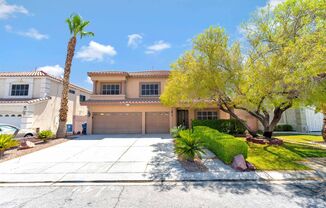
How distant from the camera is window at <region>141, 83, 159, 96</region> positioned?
19031 mm

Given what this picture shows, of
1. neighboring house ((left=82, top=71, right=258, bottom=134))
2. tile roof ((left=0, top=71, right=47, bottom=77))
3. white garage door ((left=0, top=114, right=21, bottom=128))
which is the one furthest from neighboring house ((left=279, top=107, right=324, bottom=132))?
tile roof ((left=0, top=71, right=47, bottom=77))

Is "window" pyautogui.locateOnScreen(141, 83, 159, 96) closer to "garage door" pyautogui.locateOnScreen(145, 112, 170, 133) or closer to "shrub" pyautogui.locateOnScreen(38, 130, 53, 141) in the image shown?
"garage door" pyautogui.locateOnScreen(145, 112, 170, 133)

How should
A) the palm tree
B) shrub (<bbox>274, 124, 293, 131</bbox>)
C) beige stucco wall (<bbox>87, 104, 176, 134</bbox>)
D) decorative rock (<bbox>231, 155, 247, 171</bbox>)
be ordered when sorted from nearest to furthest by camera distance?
decorative rock (<bbox>231, 155, 247, 171</bbox>) < the palm tree < beige stucco wall (<bbox>87, 104, 176, 134</bbox>) < shrub (<bbox>274, 124, 293, 131</bbox>)

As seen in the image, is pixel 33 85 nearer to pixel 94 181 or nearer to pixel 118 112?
pixel 118 112

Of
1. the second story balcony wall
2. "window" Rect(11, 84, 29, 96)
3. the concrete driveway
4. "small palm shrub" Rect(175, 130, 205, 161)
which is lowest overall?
the concrete driveway

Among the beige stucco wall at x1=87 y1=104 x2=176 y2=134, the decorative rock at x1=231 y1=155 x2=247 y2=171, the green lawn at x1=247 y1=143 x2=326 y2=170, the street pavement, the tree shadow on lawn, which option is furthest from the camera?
the beige stucco wall at x1=87 y1=104 x2=176 y2=134

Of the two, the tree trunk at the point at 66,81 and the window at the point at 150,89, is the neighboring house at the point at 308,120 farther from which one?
the tree trunk at the point at 66,81

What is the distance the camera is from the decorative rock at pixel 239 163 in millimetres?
6633

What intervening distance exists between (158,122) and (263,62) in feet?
39.4

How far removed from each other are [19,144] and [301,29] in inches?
740

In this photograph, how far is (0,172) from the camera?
22.4 ft

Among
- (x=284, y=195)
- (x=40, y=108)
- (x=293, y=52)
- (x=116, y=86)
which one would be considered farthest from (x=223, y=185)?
(x=40, y=108)

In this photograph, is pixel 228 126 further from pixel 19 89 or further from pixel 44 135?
pixel 19 89

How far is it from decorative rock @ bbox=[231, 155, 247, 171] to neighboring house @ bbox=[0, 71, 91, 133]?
60.7 feet
